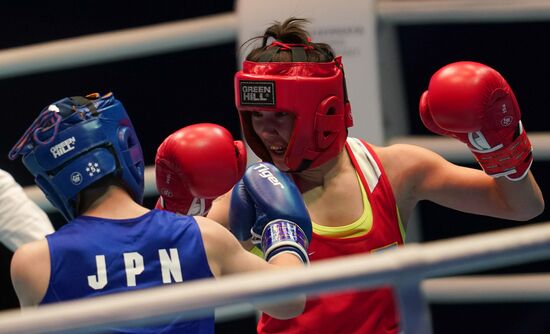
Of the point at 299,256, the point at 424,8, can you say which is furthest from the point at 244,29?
the point at 299,256

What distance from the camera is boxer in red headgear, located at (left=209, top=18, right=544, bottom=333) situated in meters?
2.31

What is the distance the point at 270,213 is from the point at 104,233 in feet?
1.23

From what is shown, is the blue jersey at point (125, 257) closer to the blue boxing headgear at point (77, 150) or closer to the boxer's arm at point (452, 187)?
the blue boxing headgear at point (77, 150)

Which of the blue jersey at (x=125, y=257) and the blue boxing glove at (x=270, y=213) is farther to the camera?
the blue boxing glove at (x=270, y=213)

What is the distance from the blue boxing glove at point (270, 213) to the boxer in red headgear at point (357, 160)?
16cm

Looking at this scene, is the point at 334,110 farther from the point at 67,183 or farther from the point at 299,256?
the point at 67,183

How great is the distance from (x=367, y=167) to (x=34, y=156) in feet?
2.66

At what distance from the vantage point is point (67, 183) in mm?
1963

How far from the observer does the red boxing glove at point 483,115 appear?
2.27 meters

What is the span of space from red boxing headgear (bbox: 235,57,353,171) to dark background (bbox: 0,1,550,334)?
1151 millimetres

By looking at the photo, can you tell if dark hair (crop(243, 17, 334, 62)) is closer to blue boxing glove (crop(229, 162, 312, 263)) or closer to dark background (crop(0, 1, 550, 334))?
blue boxing glove (crop(229, 162, 312, 263))

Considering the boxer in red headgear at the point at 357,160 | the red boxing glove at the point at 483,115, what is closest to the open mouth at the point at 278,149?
the boxer in red headgear at the point at 357,160

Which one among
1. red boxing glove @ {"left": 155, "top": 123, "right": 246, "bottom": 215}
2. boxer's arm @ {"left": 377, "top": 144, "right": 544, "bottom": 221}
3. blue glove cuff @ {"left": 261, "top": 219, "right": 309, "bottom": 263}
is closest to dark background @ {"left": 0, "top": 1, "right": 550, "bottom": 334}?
boxer's arm @ {"left": 377, "top": 144, "right": 544, "bottom": 221}

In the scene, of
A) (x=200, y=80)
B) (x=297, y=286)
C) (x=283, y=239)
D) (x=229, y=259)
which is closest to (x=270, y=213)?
(x=283, y=239)
